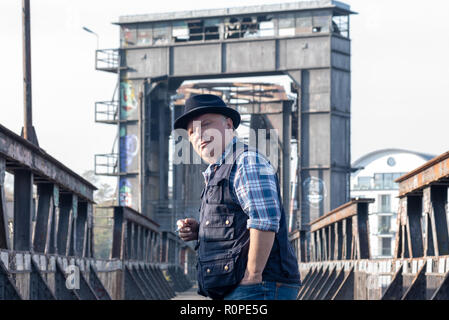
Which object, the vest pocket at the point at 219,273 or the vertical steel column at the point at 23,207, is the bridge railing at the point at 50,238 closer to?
the vertical steel column at the point at 23,207

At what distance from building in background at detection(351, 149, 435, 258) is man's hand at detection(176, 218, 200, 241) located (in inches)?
3754

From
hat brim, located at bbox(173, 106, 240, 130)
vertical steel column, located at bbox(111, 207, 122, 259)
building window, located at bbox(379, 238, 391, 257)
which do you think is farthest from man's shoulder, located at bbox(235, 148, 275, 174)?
building window, located at bbox(379, 238, 391, 257)

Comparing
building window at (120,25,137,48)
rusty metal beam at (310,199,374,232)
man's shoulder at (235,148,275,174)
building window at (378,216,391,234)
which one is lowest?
building window at (378,216,391,234)

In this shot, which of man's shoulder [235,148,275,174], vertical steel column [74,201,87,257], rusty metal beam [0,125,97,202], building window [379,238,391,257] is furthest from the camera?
building window [379,238,391,257]

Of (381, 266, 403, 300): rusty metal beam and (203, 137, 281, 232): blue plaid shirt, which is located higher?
(203, 137, 281, 232): blue plaid shirt

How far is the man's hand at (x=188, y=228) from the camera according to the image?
5.09 m

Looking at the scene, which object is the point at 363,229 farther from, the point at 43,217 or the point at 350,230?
the point at 43,217

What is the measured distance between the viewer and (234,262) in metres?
4.53

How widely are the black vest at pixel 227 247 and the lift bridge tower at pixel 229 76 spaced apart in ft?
123

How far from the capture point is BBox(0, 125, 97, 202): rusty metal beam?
11.1 metres

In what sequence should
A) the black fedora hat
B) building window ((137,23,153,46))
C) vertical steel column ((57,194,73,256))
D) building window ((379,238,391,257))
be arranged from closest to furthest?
1. the black fedora hat
2. vertical steel column ((57,194,73,256))
3. building window ((137,23,153,46))
4. building window ((379,238,391,257))

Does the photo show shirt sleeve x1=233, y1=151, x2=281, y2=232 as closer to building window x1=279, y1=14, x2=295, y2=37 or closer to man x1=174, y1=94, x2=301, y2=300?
man x1=174, y1=94, x2=301, y2=300

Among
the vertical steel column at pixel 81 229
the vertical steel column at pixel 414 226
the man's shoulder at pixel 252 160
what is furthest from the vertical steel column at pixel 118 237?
the man's shoulder at pixel 252 160

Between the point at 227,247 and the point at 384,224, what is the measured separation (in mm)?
100538
